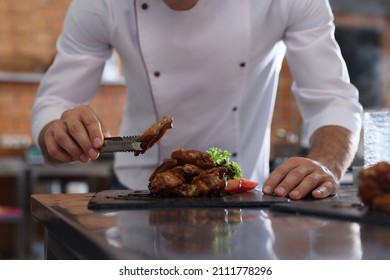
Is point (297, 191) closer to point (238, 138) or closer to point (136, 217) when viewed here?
point (136, 217)

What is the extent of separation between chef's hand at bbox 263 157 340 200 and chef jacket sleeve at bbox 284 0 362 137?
1.77 feet

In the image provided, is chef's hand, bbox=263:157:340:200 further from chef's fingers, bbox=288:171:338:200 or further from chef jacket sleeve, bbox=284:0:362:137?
chef jacket sleeve, bbox=284:0:362:137

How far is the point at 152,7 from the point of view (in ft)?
6.39

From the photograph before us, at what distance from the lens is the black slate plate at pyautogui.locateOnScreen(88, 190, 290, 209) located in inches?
45.9

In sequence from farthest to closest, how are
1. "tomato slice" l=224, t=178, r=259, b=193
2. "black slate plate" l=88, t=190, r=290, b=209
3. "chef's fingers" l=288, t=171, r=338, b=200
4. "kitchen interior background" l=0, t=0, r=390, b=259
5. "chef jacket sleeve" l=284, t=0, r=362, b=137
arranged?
"kitchen interior background" l=0, t=0, r=390, b=259 → "chef jacket sleeve" l=284, t=0, r=362, b=137 → "tomato slice" l=224, t=178, r=259, b=193 → "chef's fingers" l=288, t=171, r=338, b=200 → "black slate plate" l=88, t=190, r=290, b=209

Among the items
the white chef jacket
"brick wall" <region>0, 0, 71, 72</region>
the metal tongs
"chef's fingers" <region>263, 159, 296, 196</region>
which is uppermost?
"brick wall" <region>0, 0, 71, 72</region>

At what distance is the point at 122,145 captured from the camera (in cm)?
135

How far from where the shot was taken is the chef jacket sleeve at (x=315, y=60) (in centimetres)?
192

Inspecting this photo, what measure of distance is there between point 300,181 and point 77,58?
981 millimetres

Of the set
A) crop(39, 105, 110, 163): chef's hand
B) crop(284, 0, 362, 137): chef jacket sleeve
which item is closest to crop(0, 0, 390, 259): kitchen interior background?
crop(284, 0, 362, 137): chef jacket sleeve

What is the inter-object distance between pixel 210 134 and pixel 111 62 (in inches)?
159

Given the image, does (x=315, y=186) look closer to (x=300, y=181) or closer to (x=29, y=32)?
(x=300, y=181)

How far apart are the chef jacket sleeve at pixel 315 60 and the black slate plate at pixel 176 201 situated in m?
0.67
